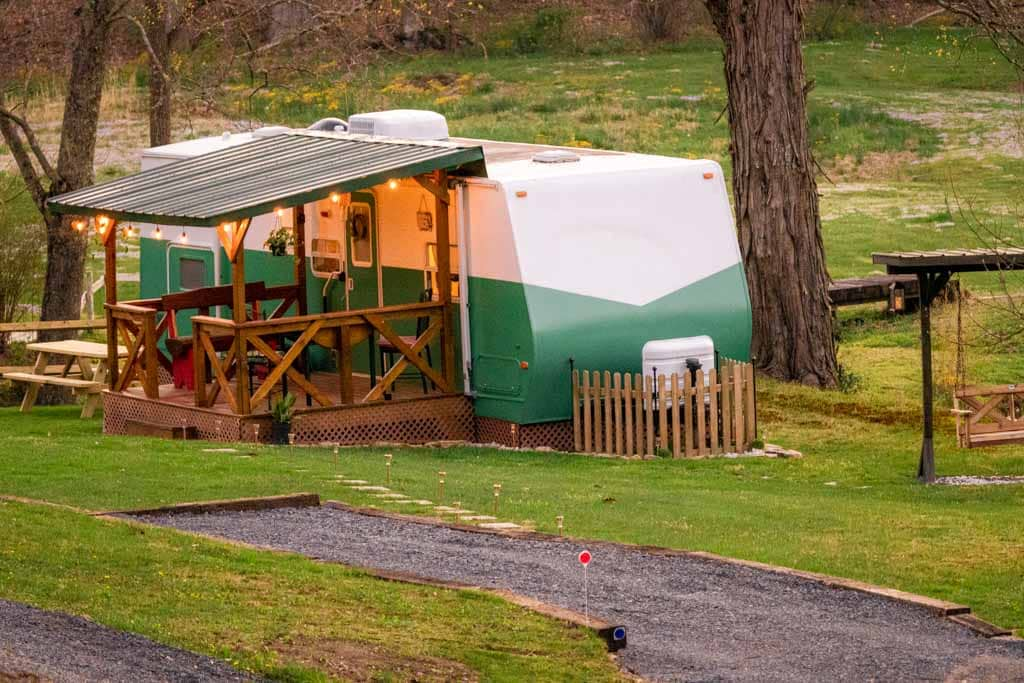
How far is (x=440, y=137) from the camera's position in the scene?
22.2 meters

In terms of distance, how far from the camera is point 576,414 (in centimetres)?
1966

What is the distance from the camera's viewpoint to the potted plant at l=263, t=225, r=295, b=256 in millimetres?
22688

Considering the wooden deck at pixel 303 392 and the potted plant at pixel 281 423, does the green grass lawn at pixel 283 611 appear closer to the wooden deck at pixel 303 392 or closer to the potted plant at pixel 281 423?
the potted plant at pixel 281 423

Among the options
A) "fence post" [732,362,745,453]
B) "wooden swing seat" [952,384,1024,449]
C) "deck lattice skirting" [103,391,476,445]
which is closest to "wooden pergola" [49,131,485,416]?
"deck lattice skirting" [103,391,476,445]

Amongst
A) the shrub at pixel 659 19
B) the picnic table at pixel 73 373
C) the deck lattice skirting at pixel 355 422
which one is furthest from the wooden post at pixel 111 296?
the shrub at pixel 659 19

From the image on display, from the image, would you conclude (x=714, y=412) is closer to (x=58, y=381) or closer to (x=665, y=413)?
(x=665, y=413)

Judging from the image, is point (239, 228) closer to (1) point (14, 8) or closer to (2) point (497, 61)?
(1) point (14, 8)

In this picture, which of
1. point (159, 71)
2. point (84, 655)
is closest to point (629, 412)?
point (84, 655)

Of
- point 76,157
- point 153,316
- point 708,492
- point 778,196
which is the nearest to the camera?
point 708,492

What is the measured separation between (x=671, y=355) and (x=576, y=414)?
119 cm

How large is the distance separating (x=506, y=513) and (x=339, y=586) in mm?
3579

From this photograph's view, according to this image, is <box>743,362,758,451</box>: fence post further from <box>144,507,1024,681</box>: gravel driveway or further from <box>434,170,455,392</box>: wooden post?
<box>144,507,1024,681</box>: gravel driveway

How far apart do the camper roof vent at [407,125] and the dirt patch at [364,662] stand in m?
12.6

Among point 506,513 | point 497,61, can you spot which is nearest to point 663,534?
point 506,513
